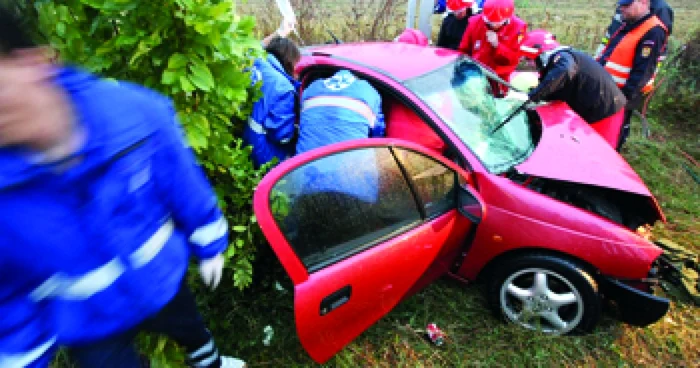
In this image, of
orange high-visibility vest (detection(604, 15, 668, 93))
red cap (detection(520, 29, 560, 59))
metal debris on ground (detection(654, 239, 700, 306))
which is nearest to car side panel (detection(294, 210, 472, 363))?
metal debris on ground (detection(654, 239, 700, 306))

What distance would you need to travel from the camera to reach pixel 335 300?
1.77 metres

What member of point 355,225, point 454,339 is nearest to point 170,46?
point 355,225

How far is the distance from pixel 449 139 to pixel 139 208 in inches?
68.5

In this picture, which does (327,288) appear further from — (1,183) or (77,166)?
(1,183)

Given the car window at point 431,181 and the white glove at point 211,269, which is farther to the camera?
the car window at point 431,181

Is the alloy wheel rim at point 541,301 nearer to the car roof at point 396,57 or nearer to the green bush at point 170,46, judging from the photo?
the car roof at point 396,57

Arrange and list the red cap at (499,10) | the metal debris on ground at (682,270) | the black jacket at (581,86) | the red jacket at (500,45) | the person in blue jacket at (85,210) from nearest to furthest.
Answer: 1. the person in blue jacket at (85,210)
2. the metal debris on ground at (682,270)
3. the black jacket at (581,86)
4. the red cap at (499,10)
5. the red jacket at (500,45)

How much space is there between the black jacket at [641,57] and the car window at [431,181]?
2730mm

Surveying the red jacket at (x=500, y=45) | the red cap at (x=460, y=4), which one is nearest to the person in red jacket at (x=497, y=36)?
the red jacket at (x=500, y=45)

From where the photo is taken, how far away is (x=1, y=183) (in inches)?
33.9

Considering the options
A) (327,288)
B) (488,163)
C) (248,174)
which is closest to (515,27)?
(488,163)

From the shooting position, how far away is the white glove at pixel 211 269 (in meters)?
1.41

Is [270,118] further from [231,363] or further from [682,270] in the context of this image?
[682,270]

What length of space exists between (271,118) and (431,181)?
1.00m
